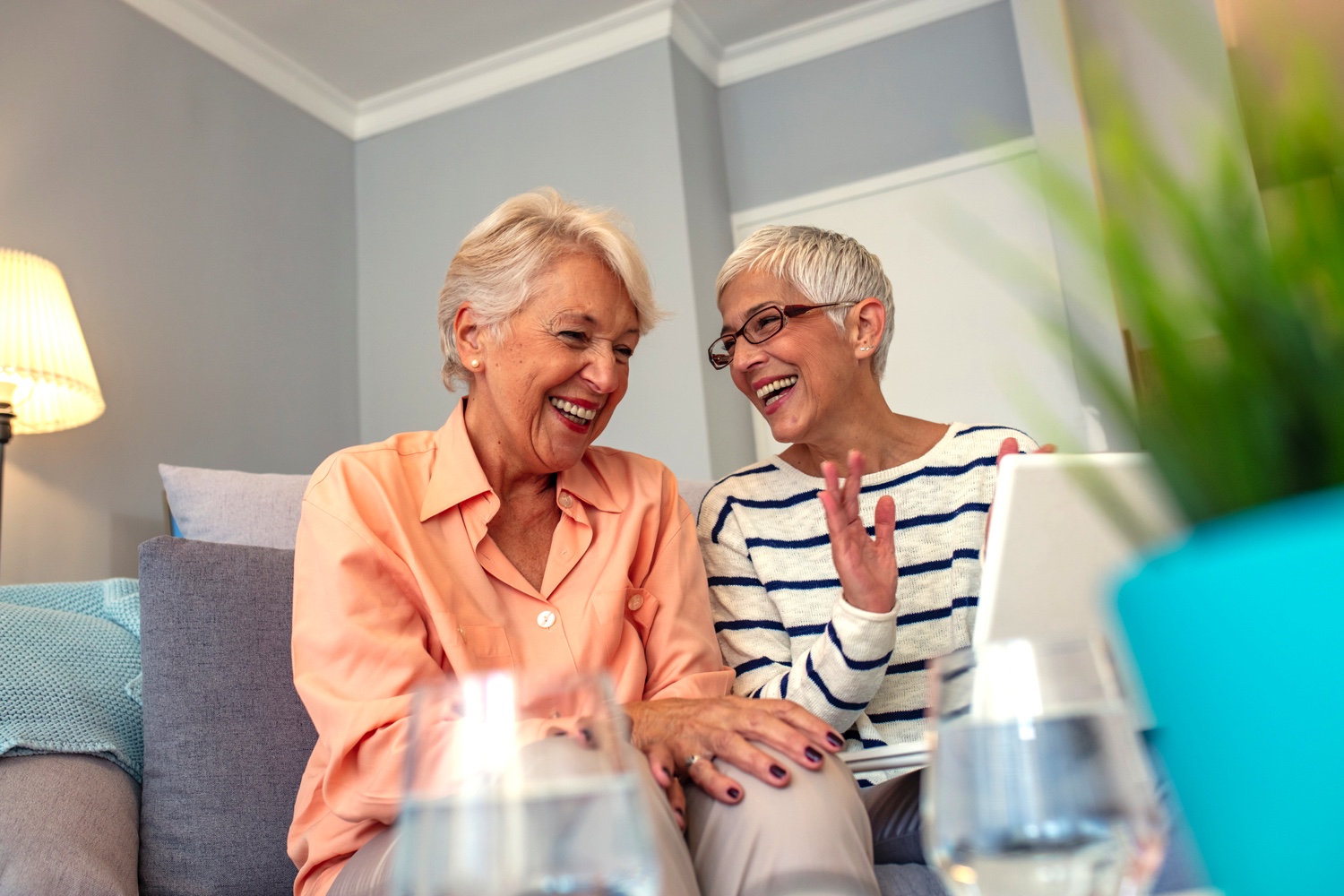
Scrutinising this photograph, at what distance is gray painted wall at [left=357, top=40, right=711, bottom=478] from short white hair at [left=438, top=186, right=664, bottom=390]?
6.47 ft

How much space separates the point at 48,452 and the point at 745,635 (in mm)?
2281

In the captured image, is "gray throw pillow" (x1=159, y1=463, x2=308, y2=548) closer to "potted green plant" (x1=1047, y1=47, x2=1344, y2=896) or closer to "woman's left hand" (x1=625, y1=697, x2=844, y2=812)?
"woman's left hand" (x1=625, y1=697, x2=844, y2=812)

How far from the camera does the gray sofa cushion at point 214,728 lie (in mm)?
1421

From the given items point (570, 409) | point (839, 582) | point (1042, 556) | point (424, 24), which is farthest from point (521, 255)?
point (424, 24)

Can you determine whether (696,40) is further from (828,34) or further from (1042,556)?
(1042,556)

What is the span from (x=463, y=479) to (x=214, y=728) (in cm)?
48

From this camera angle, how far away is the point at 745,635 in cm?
172

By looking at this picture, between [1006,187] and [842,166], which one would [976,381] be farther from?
[842,166]

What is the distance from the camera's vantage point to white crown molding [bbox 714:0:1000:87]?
3.90 meters

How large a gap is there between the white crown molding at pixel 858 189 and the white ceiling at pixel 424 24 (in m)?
0.66

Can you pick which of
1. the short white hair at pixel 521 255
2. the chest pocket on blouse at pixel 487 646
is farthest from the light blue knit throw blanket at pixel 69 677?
the short white hair at pixel 521 255

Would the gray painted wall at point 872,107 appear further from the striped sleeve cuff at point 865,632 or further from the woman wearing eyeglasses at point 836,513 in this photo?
the striped sleeve cuff at point 865,632

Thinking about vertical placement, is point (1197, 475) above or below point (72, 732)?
above

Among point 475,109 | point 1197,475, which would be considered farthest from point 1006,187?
point 1197,475
